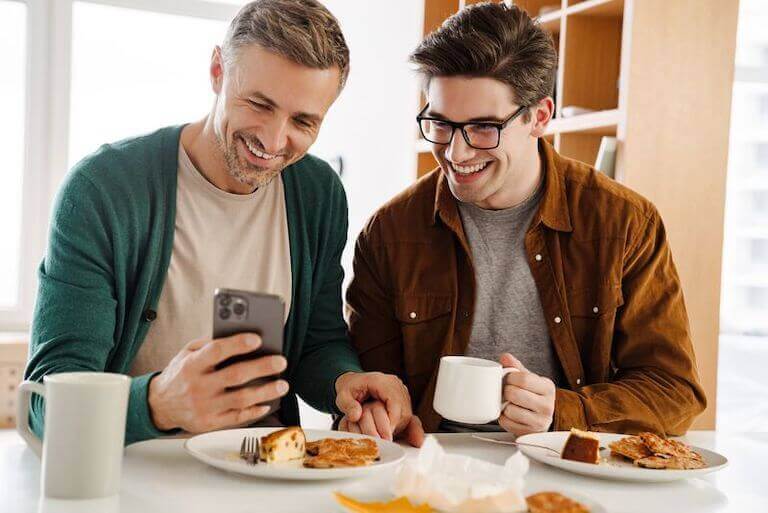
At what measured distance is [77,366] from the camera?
1.36m

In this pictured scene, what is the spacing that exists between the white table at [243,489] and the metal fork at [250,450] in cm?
3

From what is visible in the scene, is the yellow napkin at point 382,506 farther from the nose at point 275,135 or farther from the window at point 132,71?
the window at point 132,71

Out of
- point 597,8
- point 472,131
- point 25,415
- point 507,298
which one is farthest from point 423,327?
point 597,8

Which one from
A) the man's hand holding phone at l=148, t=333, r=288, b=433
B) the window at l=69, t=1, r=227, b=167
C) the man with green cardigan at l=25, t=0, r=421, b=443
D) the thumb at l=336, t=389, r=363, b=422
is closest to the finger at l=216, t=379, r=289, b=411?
the man's hand holding phone at l=148, t=333, r=288, b=433

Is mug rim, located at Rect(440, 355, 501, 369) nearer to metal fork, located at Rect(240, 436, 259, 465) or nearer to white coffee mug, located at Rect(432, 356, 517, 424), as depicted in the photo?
white coffee mug, located at Rect(432, 356, 517, 424)

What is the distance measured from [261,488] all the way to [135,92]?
3795 millimetres

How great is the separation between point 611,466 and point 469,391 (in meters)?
0.22

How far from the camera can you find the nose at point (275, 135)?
160cm

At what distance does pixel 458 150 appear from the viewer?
183 cm

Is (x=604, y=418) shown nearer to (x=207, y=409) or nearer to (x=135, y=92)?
(x=207, y=409)

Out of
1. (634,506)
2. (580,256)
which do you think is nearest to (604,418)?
(580,256)

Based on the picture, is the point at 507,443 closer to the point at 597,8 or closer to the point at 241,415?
the point at 241,415

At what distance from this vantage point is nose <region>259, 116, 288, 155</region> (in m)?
1.60

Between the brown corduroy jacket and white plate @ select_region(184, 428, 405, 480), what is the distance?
59cm
